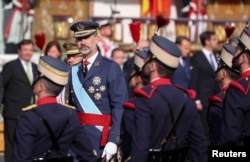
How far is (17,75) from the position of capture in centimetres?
1420

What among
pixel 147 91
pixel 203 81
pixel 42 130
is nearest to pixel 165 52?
pixel 147 91

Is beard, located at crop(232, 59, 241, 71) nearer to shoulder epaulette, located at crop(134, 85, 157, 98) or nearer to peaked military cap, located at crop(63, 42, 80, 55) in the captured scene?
shoulder epaulette, located at crop(134, 85, 157, 98)

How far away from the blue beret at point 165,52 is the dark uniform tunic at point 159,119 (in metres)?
0.15

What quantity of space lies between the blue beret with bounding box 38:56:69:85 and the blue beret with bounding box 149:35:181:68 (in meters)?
0.71

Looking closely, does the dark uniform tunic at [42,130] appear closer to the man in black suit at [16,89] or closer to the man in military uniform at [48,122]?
the man in military uniform at [48,122]

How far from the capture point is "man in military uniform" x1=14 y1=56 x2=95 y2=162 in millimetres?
7781

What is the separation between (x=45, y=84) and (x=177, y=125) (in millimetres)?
1047

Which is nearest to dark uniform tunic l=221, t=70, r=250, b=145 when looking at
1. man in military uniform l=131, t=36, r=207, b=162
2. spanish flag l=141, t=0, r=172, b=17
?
man in military uniform l=131, t=36, r=207, b=162

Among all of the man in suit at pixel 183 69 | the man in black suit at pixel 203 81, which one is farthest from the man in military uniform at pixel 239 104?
the man in black suit at pixel 203 81

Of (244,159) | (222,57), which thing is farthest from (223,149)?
(222,57)

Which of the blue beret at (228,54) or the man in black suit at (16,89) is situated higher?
the blue beret at (228,54)

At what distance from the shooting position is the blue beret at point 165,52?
8.20m

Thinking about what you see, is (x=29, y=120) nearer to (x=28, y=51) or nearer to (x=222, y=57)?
(x=222, y=57)

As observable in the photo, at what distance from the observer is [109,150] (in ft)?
31.8
